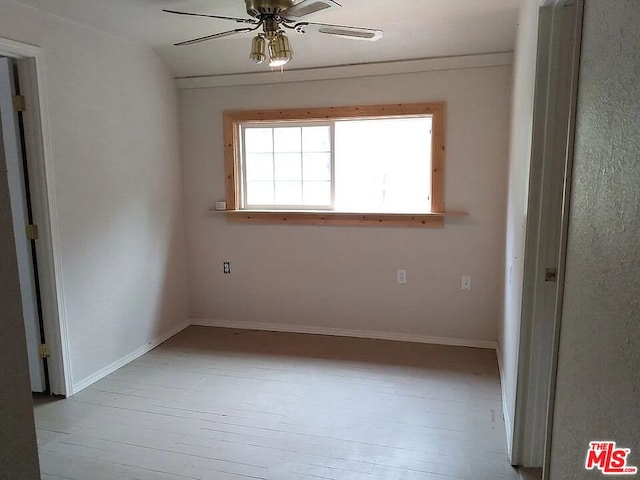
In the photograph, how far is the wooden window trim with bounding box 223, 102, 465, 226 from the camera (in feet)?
11.8

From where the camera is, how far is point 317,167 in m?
3.95

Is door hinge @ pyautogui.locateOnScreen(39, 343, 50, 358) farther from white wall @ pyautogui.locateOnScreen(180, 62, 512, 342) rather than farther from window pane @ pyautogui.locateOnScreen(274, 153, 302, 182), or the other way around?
window pane @ pyautogui.locateOnScreen(274, 153, 302, 182)

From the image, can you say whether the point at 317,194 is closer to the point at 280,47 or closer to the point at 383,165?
the point at 383,165

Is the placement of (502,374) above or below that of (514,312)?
below

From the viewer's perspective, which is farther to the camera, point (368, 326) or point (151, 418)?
point (368, 326)

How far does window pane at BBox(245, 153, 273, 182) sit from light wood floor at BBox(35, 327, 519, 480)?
148 cm

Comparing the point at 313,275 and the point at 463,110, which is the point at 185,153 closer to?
the point at 313,275

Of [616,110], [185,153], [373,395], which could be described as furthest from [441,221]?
[616,110]

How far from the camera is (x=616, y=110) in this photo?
87 cm

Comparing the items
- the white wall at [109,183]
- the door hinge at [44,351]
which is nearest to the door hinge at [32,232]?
the white wall at [109,183]

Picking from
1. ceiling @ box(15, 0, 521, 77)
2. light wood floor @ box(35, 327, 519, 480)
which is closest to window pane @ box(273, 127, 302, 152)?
ceiling @ box(15, 0, 521, 77)

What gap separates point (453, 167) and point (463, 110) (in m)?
0.43

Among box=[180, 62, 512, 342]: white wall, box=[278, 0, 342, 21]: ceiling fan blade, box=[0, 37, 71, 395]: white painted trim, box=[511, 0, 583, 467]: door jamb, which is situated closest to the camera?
box=[511, 0, 583, 467]: door jamb

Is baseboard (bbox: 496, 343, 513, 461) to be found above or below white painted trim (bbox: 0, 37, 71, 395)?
below
